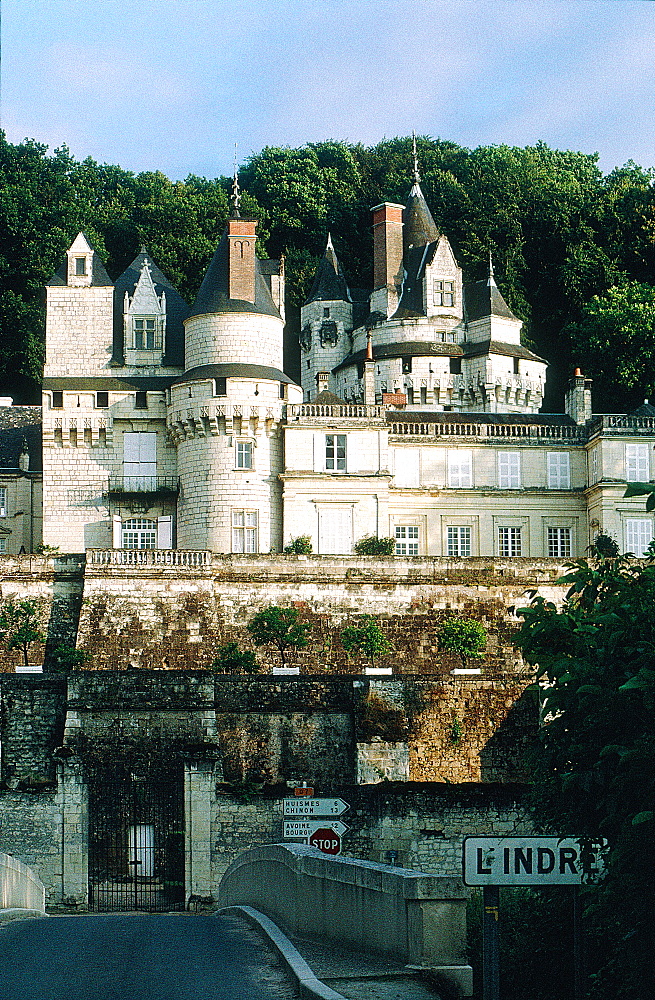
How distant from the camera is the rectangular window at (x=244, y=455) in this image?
6375cm

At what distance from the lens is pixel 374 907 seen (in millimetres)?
18500

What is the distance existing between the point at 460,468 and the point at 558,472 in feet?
13.5

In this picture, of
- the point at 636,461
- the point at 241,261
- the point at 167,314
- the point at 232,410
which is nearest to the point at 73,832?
the point at 232,410

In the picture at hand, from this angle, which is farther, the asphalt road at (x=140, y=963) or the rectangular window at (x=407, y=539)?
the rectangular window at (x=407, y=539)

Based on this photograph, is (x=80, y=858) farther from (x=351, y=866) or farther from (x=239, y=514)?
(x=239, y=514)

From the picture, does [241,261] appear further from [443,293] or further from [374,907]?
[374,907]

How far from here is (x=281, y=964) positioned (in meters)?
19.1

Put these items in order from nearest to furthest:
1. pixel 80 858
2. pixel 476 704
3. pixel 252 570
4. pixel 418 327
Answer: pixel 80 858, pixel 476 704, pixel 252 570, pixel 418 327

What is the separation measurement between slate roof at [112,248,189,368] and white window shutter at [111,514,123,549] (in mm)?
6866

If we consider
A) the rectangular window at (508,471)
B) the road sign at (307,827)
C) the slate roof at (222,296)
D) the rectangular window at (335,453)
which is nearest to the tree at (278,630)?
the rectangular window at (335,453)

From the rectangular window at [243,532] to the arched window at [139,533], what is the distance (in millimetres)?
3957

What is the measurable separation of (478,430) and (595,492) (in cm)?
561

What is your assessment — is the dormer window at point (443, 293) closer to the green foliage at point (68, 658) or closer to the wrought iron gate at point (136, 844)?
the green foliage at point (68, 658)

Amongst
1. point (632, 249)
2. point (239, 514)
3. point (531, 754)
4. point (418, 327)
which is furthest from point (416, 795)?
point (632, 249)
